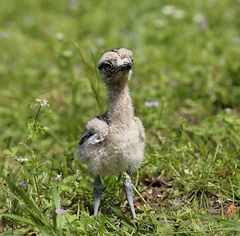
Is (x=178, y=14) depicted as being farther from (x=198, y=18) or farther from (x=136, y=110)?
(x=136, y=110)

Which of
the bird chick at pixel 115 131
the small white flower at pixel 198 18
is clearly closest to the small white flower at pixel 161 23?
the small white flower at pixel 198 18

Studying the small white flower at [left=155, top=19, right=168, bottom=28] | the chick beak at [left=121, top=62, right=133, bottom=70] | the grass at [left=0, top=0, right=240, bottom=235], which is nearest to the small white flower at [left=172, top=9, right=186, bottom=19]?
the grass at [left=0, top=0, right=240, bottom=235]

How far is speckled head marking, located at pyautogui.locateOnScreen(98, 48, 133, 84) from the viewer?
355 cm

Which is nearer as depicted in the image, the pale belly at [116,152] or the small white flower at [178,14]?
the pale belly at [116,152]

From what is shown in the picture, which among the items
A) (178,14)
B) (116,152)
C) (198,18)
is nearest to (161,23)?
(178,14)

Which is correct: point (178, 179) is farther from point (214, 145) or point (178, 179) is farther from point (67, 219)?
point (67, 219)

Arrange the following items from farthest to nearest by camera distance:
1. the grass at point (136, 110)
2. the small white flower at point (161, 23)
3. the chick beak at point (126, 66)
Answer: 1. the small white flower at point (161, 23)
2. the grass at point (136, 110)
3. the chick beak at point (126, 66)

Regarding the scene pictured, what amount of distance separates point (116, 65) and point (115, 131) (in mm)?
382

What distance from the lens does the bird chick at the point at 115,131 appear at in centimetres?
361

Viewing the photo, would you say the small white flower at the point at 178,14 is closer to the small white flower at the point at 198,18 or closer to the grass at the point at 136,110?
the grass at the point at 136,110

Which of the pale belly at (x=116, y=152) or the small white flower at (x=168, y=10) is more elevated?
the pale belly at (x=116, y=152)

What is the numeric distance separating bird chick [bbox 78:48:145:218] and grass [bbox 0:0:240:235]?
0.19 metres

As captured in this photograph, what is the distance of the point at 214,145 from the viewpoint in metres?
4.71

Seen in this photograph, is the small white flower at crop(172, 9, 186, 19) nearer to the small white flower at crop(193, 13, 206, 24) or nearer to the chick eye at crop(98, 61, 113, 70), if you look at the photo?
the small white flower at crop(193, 13, 206, 24)
